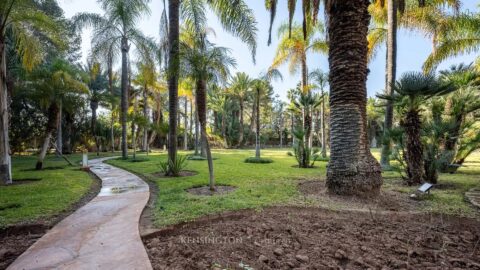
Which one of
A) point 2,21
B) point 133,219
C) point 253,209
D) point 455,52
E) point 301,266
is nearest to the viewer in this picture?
point 301,266

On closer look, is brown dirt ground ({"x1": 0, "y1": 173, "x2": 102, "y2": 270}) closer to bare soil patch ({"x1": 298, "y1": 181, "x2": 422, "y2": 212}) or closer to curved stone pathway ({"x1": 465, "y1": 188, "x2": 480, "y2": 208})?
bare soil patch ({"x1": 298, "y1": 181, "x2": 422, "y2": 212})

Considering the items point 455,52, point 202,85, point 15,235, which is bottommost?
point 15,235

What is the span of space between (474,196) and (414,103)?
240 centimetres

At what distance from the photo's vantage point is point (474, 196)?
5406mm

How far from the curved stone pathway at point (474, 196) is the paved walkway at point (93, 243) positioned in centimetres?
589

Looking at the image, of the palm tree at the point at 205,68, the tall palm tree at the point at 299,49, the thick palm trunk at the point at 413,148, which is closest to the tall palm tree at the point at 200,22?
the palm tree at the point at 205,68

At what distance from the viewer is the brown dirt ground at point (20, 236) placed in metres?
2.89

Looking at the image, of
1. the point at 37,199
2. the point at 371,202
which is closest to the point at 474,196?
the point at 371,202

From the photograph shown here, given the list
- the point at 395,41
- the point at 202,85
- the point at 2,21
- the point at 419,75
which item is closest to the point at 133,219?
the point at 202,85

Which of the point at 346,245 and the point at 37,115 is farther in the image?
the point at 37,115

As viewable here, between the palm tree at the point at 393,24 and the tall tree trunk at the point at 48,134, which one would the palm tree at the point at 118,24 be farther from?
the palm tree at the point at 393,24

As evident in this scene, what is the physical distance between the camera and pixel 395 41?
10.2 meters

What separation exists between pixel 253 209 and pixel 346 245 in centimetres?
188

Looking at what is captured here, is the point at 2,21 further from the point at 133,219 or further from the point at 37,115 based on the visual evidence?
the point at 37,115
